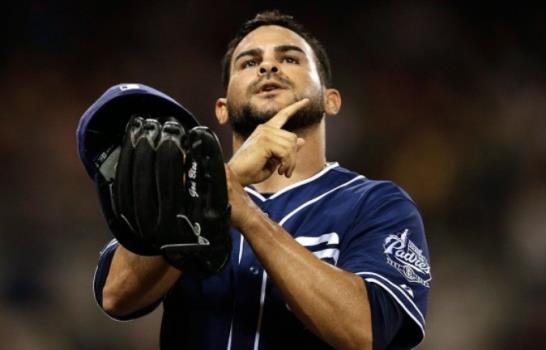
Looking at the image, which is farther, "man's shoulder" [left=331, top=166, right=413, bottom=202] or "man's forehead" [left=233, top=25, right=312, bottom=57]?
"man's forehead" [left=233, top=25, right=312, bottom=57]

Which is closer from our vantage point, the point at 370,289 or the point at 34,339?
the point at 370,289

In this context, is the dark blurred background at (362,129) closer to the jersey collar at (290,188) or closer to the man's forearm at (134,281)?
the jersey collar at (290,188)

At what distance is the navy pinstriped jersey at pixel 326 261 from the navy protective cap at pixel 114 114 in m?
0.33

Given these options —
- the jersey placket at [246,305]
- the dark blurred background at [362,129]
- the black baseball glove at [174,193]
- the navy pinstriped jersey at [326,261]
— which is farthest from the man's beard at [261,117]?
the dark blurred background at [362,129]

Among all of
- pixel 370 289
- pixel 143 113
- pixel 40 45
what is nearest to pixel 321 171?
pixel 370 289

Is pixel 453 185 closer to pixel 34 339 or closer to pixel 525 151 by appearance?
pixel 525 151

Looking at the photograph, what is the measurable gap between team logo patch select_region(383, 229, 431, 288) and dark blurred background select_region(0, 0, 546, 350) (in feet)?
5.46

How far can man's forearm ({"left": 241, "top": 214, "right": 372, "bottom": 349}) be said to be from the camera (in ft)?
4.86

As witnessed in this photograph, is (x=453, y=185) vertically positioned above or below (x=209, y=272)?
below

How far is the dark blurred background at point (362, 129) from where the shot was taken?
3.33 metres

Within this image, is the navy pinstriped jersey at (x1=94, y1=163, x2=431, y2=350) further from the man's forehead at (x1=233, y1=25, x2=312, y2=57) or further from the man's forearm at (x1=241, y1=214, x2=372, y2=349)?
the man's forehead at (x1=233, y1=25, x2=312, y2=57)

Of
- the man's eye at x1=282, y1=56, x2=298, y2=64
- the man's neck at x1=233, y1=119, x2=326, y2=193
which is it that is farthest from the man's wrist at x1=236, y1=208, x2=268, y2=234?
the man's eye at x1=282, y1=56, x2=298, y2=64

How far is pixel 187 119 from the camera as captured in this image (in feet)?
4.81

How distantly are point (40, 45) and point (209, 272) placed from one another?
2.62m
